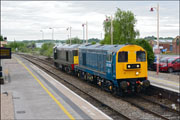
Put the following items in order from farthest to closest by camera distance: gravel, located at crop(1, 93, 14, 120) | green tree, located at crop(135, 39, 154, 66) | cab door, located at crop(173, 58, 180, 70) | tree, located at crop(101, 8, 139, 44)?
1. tree, located at crop(101, 8, 139, 44)
2. green tree, located at crop(135, 39, 154, 66)
3. cab door, located at crop(173, 58, 180, 70)
4. gravel, located at crop(1, 93, 14, 120)

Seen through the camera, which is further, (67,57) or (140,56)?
(67,57)

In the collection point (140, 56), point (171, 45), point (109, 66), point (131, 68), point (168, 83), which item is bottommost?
point (168, 83)

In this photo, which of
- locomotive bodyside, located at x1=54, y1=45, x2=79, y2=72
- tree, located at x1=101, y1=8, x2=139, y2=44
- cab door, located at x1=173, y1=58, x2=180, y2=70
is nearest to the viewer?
locomotive bodyside, located at x1=54, y1=45, x2=79, y2=72

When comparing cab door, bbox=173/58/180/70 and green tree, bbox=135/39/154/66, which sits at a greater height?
green tree, bbox=135/39/154/66

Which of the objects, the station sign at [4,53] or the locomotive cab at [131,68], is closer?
the locomotive cab at [131,68]

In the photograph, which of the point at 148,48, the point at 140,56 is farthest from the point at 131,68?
the point at 148,48

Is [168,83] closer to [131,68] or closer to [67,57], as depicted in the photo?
[131,68]

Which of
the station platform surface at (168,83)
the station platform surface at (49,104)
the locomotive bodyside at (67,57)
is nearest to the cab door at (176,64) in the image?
the station platform surface at (168,83)

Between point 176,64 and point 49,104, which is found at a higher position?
point 176,64

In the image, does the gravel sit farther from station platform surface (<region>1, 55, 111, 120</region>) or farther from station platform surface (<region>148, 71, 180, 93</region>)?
station platform surface (<region>148, 71, 180, 93</region>)

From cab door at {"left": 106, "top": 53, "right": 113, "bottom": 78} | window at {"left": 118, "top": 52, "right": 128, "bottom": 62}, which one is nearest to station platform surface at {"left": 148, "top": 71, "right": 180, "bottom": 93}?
window at {"left": 118, "top": 52, "right": 128, "bottom": 62}

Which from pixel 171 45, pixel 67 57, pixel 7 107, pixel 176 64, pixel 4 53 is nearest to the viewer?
pixel 7 107

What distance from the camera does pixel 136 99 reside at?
1855 centimetres

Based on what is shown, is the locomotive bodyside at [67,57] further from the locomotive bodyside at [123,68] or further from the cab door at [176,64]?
the cab door at [176,64]
